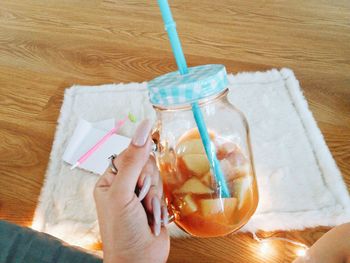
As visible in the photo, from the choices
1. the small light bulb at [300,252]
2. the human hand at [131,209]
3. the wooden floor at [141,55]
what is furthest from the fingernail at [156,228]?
the small light bulb at [300,252]

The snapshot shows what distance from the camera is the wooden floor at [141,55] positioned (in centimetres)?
65

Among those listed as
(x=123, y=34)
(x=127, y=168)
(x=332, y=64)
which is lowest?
(x=127, y=168)

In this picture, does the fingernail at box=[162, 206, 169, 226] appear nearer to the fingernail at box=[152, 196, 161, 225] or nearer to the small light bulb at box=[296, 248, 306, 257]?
the fingernail at box=[152, 196, 161, 225]

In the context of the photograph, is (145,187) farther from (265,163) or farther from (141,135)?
(265,163)

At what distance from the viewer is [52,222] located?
1.92ft

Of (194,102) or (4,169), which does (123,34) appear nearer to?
(4,169)

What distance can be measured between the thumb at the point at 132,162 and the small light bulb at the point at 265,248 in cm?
24

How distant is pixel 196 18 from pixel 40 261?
77 cm

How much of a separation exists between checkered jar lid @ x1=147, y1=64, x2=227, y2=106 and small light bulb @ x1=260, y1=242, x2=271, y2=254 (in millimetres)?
265

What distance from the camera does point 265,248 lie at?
51 centimetres

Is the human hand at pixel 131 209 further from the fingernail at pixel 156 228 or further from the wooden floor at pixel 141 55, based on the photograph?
the wooden floor at pixel 141 55

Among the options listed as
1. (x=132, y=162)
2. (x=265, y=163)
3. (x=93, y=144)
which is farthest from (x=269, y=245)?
(x=93, y=144)

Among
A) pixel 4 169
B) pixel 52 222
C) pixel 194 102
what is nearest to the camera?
pixel 194 102

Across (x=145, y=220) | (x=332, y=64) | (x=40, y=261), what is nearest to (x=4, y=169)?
(x=40, y=261)
